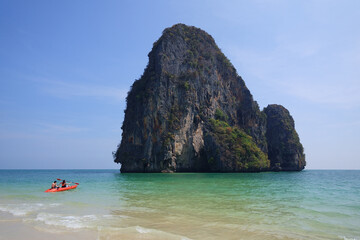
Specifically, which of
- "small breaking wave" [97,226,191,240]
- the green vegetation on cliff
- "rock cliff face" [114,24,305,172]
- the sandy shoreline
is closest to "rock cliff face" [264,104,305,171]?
"rock cliff face" [114,24,305,172]

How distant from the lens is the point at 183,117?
51812 mm

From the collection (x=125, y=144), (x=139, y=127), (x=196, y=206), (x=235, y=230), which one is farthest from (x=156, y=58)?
(x=235, y=230)

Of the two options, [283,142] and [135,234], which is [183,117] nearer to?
[283,142]

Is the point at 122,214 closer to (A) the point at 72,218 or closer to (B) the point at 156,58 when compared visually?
(A) the point at 72,218

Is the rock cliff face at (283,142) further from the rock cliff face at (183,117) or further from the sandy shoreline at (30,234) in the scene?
the sandy shoreline at (30,234)

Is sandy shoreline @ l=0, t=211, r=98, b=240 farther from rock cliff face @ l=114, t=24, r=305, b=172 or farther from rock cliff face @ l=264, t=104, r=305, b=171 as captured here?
rock cliff face @ l=264, t=104, r=305, b=171

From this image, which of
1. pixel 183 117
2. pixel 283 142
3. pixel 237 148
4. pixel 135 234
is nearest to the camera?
pixel 135 234

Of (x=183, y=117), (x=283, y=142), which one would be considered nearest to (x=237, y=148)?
(x=183, y=117)

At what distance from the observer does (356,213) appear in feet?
32.6

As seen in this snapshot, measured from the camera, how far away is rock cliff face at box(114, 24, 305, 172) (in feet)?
163

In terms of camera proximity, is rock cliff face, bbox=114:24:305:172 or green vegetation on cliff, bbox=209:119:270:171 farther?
green vegetation on cliff, bbox=209:119:270:171

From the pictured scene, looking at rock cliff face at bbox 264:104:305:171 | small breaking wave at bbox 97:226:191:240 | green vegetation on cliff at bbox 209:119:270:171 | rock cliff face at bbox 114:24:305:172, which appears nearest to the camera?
small breaking wave at bbox 97:226:191:240

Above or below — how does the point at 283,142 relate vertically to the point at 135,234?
above

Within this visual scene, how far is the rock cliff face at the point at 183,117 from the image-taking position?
163 feet
